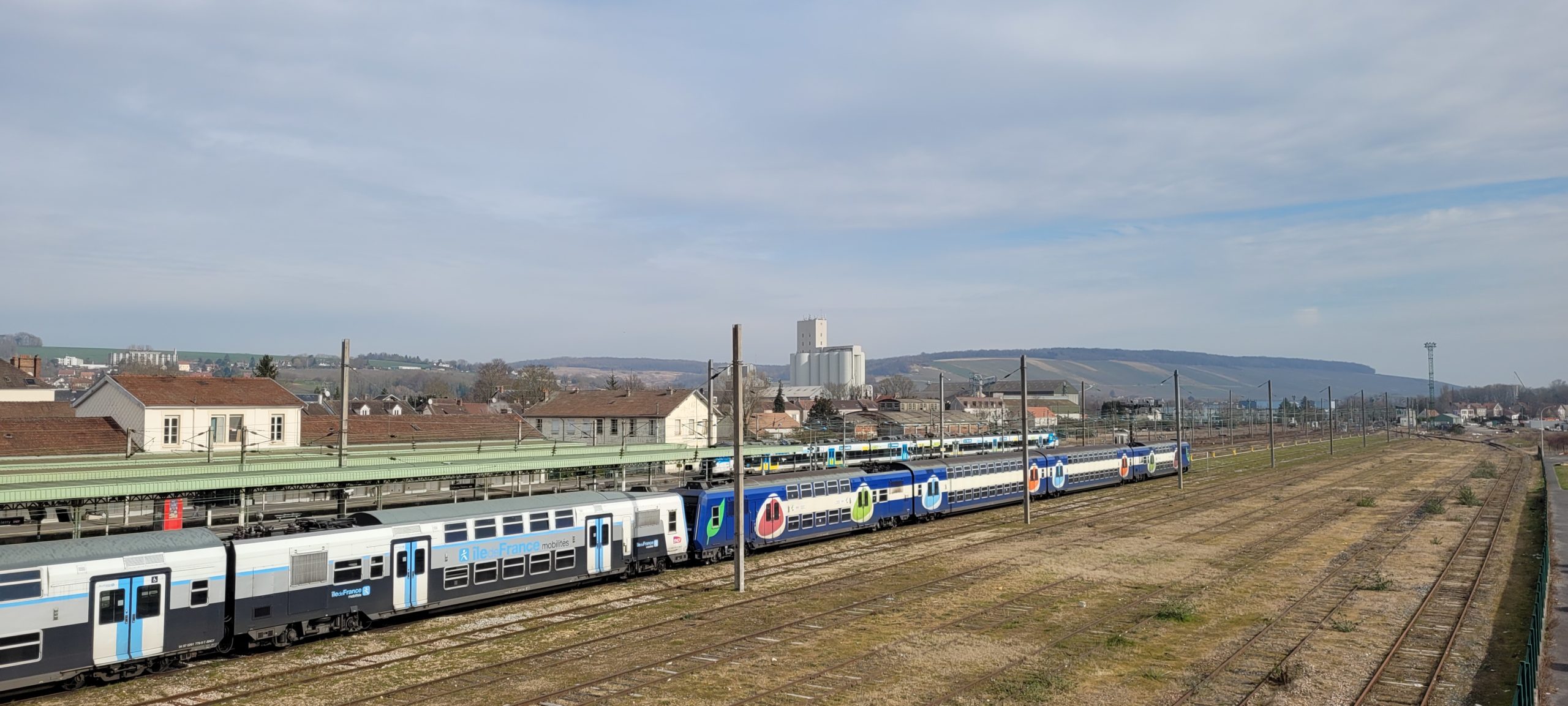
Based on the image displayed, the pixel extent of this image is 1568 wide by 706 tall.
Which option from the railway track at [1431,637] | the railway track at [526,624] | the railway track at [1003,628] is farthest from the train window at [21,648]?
the railway track at [1431,637]

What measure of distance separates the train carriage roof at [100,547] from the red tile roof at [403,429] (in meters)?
35.8

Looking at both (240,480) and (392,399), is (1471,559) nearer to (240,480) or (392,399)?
(240,480)

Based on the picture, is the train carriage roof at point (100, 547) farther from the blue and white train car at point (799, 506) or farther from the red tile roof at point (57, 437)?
the red tile roof at point (57, 437)

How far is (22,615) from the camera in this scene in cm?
1888

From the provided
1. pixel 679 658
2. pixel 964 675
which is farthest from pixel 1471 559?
pixel 679 658

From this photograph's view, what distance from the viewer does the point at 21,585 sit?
1888cm

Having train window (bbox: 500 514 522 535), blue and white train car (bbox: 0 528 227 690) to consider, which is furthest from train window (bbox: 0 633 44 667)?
train window (bbox: 500 514 522 535)

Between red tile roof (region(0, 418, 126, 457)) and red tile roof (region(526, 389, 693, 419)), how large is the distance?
48.0 meters

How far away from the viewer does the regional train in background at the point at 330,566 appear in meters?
19.6

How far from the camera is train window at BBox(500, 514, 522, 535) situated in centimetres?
2850

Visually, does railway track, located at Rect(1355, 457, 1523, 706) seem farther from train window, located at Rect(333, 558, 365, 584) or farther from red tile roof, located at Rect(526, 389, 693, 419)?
red tile roof, located at Rect(526, 389, 693, 419)

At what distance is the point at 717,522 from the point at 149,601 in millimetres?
19548

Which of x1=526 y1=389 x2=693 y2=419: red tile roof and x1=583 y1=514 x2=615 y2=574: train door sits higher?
x1=526 y1=389 x2=693 y2=419: red tile roof

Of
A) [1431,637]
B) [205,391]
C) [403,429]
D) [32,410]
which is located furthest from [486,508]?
[32,410]
